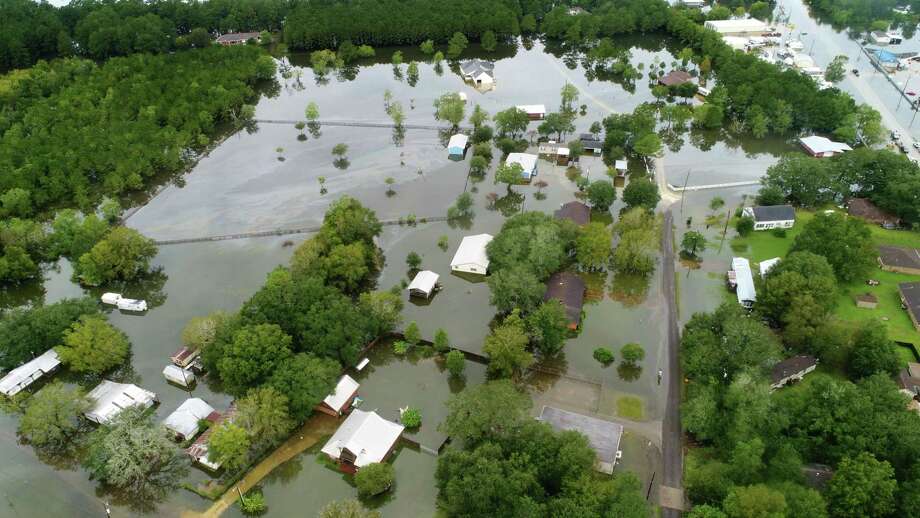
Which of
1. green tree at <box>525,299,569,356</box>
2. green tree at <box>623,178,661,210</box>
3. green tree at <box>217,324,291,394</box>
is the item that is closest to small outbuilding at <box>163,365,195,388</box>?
green tree at <box>217,324,291,394</box>

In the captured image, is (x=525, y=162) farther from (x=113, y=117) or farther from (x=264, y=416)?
(x=113, y=117)

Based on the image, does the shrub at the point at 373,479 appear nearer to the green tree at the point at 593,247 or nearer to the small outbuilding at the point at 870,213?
the green tree at the point at 593,247

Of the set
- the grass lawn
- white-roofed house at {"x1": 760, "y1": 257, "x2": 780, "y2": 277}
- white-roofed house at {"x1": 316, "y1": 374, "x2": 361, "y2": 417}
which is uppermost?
white-roofed house at {"x1": 316, "y1": 374, "x2": 361, "y2": 417}

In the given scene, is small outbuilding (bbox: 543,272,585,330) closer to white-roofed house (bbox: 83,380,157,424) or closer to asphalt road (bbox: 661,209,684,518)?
asphalt road (bbox: 661,209,684,518)

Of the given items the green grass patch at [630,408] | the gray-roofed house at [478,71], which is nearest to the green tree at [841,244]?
the green grass patch at [630,408]

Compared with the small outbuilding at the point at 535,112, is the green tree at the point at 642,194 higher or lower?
lower

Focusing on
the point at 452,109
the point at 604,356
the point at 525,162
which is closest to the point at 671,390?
the point at 604,356

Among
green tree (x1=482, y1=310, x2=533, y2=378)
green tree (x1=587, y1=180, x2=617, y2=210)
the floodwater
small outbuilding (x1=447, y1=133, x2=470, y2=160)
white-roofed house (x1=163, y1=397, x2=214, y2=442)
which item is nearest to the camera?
the floodwater
